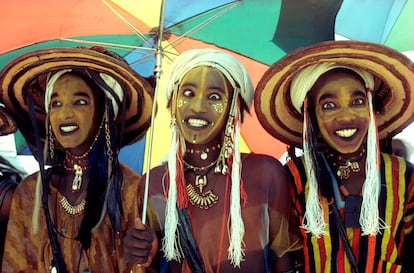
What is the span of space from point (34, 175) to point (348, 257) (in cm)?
185

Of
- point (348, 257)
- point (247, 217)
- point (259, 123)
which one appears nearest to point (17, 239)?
point (247, 217)

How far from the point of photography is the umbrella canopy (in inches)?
128

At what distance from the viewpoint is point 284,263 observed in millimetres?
2967

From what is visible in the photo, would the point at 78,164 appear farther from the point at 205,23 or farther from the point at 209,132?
the point at 205,23

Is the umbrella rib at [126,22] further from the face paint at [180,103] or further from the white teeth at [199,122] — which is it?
the white teeth at [199,122]

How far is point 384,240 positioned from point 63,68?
2.00 metres

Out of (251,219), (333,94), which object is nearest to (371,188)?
(333,94)

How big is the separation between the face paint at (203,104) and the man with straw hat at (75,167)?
365 mm

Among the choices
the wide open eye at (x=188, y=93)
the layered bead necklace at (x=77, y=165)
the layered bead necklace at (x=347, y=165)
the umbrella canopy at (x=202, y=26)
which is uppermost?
the umbrella canopy at (x=202, y=26)

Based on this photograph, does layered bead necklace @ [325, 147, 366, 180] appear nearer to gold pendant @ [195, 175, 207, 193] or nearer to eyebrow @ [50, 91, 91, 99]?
gold pendant @ [195, 175, 207, 193]

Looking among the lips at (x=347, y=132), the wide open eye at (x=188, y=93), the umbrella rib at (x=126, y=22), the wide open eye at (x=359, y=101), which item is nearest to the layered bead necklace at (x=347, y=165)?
the lips at (x=347, y=132)

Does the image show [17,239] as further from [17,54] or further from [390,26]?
[390,26]

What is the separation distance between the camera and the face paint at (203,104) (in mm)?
2947

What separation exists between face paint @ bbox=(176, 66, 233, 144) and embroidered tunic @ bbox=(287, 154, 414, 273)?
2.36ft
